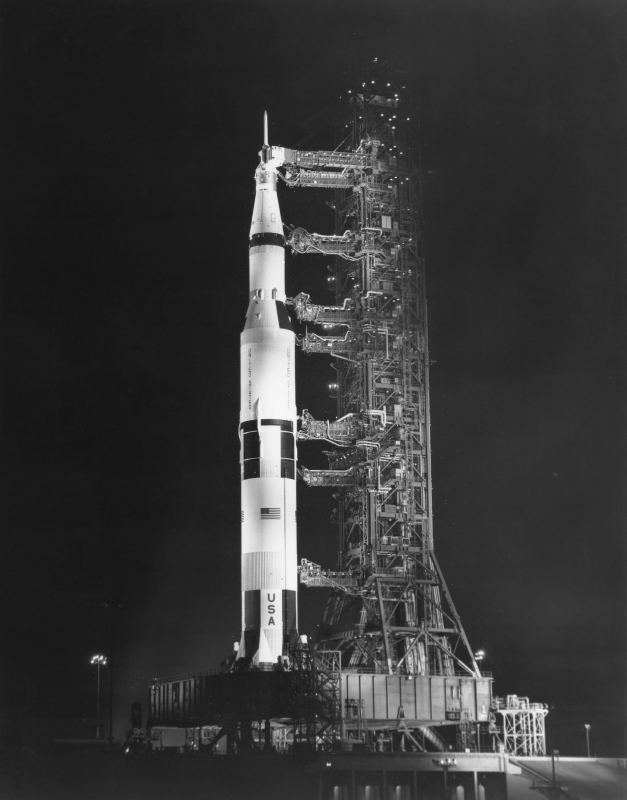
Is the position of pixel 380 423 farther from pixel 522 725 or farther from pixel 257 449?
pixel 522 725

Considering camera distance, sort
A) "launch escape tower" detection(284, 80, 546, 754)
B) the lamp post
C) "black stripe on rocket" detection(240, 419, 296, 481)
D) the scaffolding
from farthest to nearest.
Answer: "launch escape tower" detection(284, 80, 546, 754) < the scaffolding < "black stripe on rocket" detection(240, 419, 296, 481) < the lamp post

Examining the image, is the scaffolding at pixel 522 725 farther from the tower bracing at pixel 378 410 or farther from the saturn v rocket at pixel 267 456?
the saturn v rocket at pixel 267 456

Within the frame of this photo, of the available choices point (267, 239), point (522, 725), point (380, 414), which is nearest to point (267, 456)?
point (380, 414)

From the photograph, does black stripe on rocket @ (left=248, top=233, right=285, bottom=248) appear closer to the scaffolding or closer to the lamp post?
the scaffolding

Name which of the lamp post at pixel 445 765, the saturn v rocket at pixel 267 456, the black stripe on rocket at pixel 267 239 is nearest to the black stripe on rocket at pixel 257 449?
the saturn v rocket at pixel 267 456

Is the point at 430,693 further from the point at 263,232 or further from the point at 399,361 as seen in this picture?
the point at 263,232

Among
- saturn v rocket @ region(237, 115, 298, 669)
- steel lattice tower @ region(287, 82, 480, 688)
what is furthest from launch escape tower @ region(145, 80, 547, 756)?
saturn v rocket @ region(237, 115, 298, 669)
